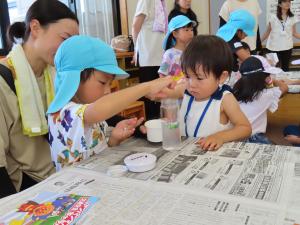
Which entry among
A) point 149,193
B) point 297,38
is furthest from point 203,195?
point 297,38

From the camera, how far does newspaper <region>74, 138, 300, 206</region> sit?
2.20ft

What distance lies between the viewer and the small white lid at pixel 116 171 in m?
0.79

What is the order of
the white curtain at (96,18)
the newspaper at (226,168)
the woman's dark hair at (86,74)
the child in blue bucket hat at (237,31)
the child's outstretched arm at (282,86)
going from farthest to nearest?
the white curtain at (96,18) → the child in blue bucket hat at (237,31) → the child's outstretched arm at (282,86) → the woman's dark hair at (86,74) → the newspaper at (226,168)

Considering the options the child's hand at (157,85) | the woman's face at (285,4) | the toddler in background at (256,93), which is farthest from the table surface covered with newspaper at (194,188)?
the woman's face at (285,4)

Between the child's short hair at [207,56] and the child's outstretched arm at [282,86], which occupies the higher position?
the child's short hair at [207,56]

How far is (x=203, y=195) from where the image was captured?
2.12 ft

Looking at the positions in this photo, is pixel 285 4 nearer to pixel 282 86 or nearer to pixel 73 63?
pixel 282 86

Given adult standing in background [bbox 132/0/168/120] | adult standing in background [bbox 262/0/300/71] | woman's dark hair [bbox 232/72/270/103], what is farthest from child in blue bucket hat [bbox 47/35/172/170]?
adult standing in background [bbox 262/0/300/71]

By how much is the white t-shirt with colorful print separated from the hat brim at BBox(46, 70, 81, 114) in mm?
18

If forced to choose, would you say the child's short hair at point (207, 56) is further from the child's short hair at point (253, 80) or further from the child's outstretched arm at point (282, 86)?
the child's outstretched arm at point (282, 86)

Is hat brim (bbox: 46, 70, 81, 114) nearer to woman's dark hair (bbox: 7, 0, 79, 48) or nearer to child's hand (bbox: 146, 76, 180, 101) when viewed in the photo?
child's hand (bbox: 146, 76, 180, 101)

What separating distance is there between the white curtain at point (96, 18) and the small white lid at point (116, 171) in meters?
3.18

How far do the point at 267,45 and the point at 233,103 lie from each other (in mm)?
3633

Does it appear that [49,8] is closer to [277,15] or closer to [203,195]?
[203,195]
